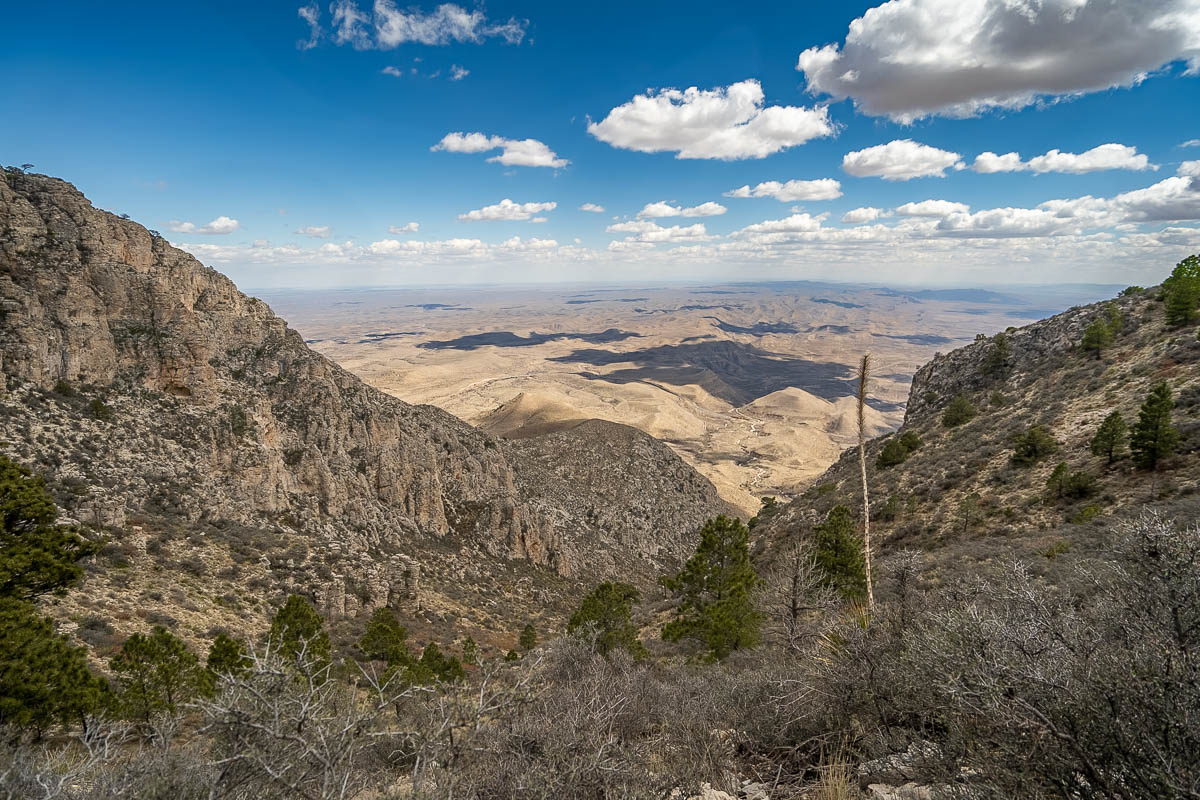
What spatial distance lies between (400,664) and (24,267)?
32.3 metres

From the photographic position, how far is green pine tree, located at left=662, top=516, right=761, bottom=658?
2017cm

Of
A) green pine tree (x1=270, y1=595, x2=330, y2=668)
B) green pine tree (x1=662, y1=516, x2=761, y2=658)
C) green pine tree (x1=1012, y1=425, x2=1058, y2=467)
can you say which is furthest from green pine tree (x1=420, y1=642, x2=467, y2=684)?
green pine tree (x1=1012, y1=425, x2=1058, y2=467)

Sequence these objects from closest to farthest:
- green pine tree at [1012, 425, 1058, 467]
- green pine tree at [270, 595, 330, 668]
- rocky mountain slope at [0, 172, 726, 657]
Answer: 1. green pine tree at [270, 595, 330, 668]
2. rocky mountain slope at [0, 172, 726, 657]
3. green pine tree at [1012, 425, 1058, 467]

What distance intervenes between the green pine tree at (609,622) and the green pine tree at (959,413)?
113ft

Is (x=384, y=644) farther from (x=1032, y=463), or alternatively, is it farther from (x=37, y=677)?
(x=1032, y=463)

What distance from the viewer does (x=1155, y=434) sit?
2227cm

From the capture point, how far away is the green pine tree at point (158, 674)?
42.7 feet

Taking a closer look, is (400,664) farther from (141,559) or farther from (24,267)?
(24,267)

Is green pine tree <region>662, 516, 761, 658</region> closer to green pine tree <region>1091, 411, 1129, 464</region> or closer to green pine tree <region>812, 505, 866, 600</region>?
green pine tree <region>812, 505, 866, 600</region>

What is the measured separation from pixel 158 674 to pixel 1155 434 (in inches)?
1486

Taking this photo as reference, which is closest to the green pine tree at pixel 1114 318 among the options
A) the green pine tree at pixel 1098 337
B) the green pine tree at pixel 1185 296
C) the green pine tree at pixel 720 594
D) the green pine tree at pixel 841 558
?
the green pine tree at pixel 1098 337

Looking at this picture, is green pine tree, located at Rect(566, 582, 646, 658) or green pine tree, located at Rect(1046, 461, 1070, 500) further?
green pine tree, located at Rect(1046, 461, 1070, 500)

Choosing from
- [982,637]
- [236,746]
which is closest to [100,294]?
[236,746]

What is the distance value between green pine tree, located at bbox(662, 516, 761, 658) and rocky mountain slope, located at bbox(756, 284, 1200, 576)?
7408mm
